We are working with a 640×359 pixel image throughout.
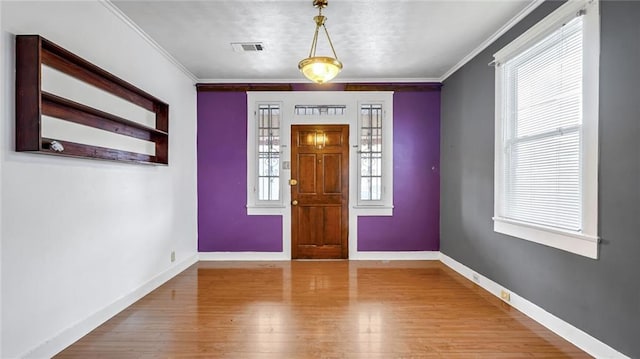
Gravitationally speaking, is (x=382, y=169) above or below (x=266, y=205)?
above

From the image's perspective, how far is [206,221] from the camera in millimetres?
5012

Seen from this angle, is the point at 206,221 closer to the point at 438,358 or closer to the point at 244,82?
the point at 244,82

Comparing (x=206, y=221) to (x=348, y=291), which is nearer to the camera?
(x=348, y=291)

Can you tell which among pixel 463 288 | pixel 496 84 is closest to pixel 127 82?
pixel 496 84

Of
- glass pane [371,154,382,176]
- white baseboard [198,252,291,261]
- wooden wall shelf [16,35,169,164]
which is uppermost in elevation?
wooden wall shelf [16,35,169,164]

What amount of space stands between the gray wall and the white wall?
12.3ft

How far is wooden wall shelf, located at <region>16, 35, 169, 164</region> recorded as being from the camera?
2018 millimetres

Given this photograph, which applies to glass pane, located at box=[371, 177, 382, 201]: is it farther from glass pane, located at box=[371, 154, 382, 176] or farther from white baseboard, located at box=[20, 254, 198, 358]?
white baseboard, located at box=[20, 254, 198, 358]

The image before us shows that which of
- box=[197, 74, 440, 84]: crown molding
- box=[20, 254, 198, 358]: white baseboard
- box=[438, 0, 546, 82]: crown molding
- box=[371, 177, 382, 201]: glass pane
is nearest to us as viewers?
box=[20, 254, 198, 358]: white baseboard

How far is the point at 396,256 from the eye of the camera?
504cm

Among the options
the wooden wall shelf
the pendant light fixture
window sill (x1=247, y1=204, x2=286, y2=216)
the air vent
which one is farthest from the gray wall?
the wooden wall shelf

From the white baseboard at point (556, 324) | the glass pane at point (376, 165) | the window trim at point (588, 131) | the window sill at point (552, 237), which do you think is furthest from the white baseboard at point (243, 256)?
the window trim at point (588, 131)

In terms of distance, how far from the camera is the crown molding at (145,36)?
285cm

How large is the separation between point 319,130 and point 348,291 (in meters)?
2.47
